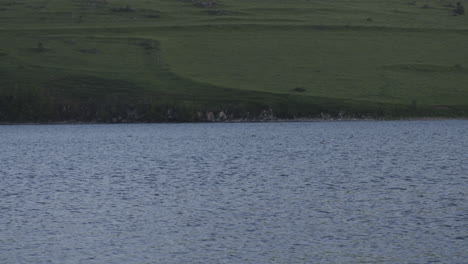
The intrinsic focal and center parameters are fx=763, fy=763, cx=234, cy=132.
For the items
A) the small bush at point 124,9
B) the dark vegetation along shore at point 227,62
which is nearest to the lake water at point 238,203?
the dark vegetation along shore at point 227,62

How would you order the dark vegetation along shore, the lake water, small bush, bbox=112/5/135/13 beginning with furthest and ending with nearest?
small bush, bbox=112/5/135/13 → the dark vegetation along shore → the lake water

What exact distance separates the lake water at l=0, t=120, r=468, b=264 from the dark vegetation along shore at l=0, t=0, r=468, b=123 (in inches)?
1452

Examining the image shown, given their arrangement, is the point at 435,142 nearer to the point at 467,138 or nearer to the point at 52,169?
the point at 467,138

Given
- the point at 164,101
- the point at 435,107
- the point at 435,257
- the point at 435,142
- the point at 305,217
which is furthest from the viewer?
the point at 164,101

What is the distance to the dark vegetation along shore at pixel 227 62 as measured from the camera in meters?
124

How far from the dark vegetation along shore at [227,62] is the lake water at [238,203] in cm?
3689

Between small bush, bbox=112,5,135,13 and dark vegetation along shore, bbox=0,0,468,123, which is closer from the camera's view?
dark vegetation along shore, bbox=0,0,468,123

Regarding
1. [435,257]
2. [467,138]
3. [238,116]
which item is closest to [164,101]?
[238,116]

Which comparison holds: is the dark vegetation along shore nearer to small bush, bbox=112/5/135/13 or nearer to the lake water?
small bush, bbox=112/5/135/13

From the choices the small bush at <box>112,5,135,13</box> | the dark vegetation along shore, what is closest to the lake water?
the dark vegetation along shore

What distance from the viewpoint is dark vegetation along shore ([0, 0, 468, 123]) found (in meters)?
124

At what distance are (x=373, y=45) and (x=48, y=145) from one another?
79389mm

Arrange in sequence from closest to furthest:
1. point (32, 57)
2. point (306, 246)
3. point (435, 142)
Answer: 1. point (306, 246)
2. point (435, 142)
3. point (32, 57)

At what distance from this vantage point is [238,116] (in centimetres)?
12344
